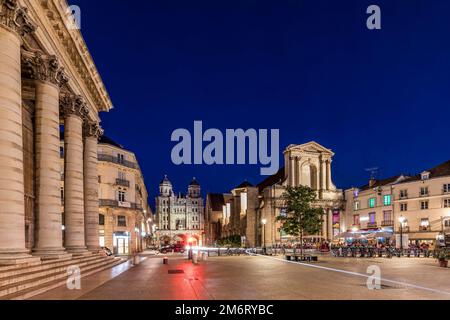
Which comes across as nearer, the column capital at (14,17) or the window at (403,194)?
the column capital at (14,17)

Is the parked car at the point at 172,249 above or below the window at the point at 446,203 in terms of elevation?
below

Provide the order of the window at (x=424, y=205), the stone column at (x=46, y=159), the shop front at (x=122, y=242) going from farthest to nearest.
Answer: the window at (x=424, y=205)
the shop front at (x=122, y=242)
the stone column at (x=46, y=159)

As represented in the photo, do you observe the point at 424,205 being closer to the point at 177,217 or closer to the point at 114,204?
the point at 114,204

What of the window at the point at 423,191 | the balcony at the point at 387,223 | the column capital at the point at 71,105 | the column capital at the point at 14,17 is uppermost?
the column capital at the point at 14,17

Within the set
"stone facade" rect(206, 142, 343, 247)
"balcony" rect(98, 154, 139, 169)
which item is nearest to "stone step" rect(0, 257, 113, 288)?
"balcony" rect(98, 154, 139, 169)

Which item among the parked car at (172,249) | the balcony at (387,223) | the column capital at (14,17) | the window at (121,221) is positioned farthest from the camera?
the balcony at (387,223)

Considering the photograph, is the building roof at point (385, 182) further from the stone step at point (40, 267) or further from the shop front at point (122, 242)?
the stone step at point (40, 267)

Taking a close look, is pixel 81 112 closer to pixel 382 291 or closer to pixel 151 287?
pixel 151 287

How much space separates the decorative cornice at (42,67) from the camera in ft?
69.9

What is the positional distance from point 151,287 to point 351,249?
33512mm

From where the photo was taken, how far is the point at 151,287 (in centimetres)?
1789

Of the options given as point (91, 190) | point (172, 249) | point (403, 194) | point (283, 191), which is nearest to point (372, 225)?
point (403, 194)

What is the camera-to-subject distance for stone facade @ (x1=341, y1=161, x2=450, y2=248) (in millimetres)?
71250

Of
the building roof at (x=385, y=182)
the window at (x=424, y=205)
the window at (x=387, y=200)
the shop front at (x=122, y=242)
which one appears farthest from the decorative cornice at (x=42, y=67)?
the building roof at (x=385, y=182)
